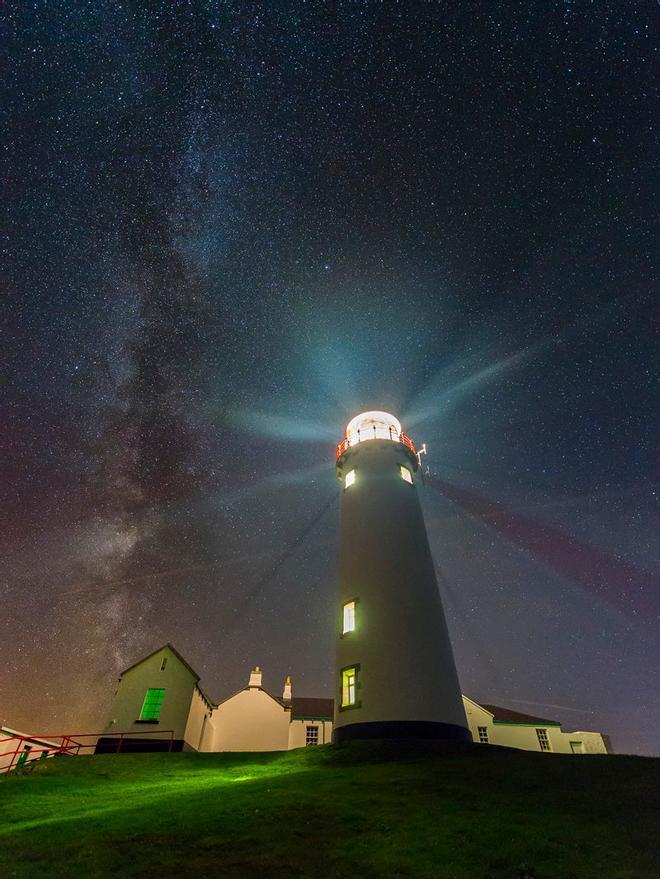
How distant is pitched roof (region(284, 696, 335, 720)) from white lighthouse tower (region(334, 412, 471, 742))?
55.8 ft

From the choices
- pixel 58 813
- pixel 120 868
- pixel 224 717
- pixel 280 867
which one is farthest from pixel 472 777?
pixel 224 717

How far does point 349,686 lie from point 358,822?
1075 centimetres

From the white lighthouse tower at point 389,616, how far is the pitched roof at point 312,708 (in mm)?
17013

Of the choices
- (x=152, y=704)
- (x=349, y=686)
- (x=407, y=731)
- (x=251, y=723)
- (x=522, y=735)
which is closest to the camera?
(x=407, y=731)

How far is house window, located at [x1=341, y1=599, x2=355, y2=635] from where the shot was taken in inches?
830

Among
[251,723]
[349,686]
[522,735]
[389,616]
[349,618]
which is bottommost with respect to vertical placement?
[349,686]

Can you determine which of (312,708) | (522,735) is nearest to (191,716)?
(312,708)

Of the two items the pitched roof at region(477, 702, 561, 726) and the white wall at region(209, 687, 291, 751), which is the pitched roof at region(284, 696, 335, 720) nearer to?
the white wall at region(209, 687, 291, 751)

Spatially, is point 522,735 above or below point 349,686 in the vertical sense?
above

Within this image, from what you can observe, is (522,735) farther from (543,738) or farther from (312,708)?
(312,708)

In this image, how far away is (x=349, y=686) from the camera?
781 inches

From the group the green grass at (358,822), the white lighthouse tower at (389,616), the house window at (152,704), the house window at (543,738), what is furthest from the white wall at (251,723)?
the house window at (543,738)

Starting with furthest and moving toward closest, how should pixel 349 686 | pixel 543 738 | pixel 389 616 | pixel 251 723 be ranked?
pixel 543 738, pixel 251 723, pixel 389 616, pixel 349 686

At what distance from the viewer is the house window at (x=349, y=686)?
1932 centimetres
